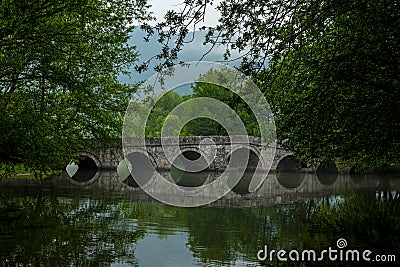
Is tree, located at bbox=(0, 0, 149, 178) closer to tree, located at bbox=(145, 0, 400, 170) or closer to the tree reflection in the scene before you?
the tree reflection

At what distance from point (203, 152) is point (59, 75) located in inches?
1030

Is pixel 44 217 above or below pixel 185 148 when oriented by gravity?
below

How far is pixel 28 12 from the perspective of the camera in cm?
812

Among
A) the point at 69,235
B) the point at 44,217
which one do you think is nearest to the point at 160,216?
the point at 44,217

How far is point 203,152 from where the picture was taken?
36.2 metres

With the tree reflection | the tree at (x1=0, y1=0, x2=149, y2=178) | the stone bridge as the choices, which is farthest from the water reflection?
the stone bridge

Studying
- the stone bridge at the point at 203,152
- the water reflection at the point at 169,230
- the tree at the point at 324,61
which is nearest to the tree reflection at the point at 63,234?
the water reflection at the point at 169,230

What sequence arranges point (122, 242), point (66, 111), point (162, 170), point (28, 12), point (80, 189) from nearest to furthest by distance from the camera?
point (28, 12), point (122, 242), point (66, 111), point (80, 189), point (162, 170)

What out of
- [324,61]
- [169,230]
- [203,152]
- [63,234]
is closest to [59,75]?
[63,234]

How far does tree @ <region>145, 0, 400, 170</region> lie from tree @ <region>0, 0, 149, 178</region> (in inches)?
117

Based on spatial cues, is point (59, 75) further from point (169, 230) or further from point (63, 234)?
point (169, 230)

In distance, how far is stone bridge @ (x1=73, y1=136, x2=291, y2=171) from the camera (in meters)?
35.0

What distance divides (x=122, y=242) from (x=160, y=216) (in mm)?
4110

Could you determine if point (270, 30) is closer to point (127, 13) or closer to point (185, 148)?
point (127, 13)
